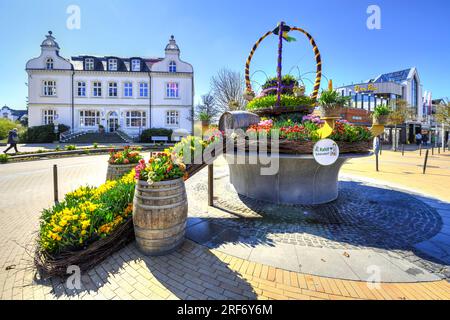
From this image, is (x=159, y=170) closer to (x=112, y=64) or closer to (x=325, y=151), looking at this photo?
(x=325, y=151)

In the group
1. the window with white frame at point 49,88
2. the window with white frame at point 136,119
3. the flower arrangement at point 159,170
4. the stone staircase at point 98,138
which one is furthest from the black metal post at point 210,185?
the window with white frame at point 49,88

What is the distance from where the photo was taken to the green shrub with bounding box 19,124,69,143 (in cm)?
2644

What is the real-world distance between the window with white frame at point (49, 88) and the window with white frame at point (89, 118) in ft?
14.3

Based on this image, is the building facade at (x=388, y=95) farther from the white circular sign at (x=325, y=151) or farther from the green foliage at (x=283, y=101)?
the white circular sign at (x=325, y=151)

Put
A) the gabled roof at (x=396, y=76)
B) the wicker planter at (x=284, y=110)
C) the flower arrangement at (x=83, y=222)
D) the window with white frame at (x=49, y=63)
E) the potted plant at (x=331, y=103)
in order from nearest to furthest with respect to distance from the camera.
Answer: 1. the flower arrangement at (x=83, y=222)
2. the potted plant at (x=331, y=103)
3. the wicker planter at (x=284, y=110)
4. the window with white frame at (x=49, y=63)
5. the gabled roof at (x=396, y=76)

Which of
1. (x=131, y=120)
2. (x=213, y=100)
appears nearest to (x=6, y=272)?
(x=131, y=120)

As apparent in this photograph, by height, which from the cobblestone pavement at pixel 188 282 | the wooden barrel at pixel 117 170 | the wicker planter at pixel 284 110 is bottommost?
the cobblestone pavement at pixel 188 282

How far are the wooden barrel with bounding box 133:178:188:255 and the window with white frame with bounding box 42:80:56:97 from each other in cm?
3504

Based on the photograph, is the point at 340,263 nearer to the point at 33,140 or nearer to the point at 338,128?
the point at 338,128

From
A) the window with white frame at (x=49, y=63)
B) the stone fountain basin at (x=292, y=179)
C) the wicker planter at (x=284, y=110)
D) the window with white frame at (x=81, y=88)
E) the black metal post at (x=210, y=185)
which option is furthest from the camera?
the window with white frame at (x=81, y=88)

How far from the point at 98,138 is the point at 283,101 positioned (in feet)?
88.6

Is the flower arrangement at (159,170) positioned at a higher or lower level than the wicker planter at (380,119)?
lower

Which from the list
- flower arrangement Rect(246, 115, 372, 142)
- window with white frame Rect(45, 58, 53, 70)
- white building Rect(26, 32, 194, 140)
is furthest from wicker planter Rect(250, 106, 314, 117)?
window with white frame Rect(45, 58, 53, 70)

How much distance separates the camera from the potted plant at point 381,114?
5.48 metres
